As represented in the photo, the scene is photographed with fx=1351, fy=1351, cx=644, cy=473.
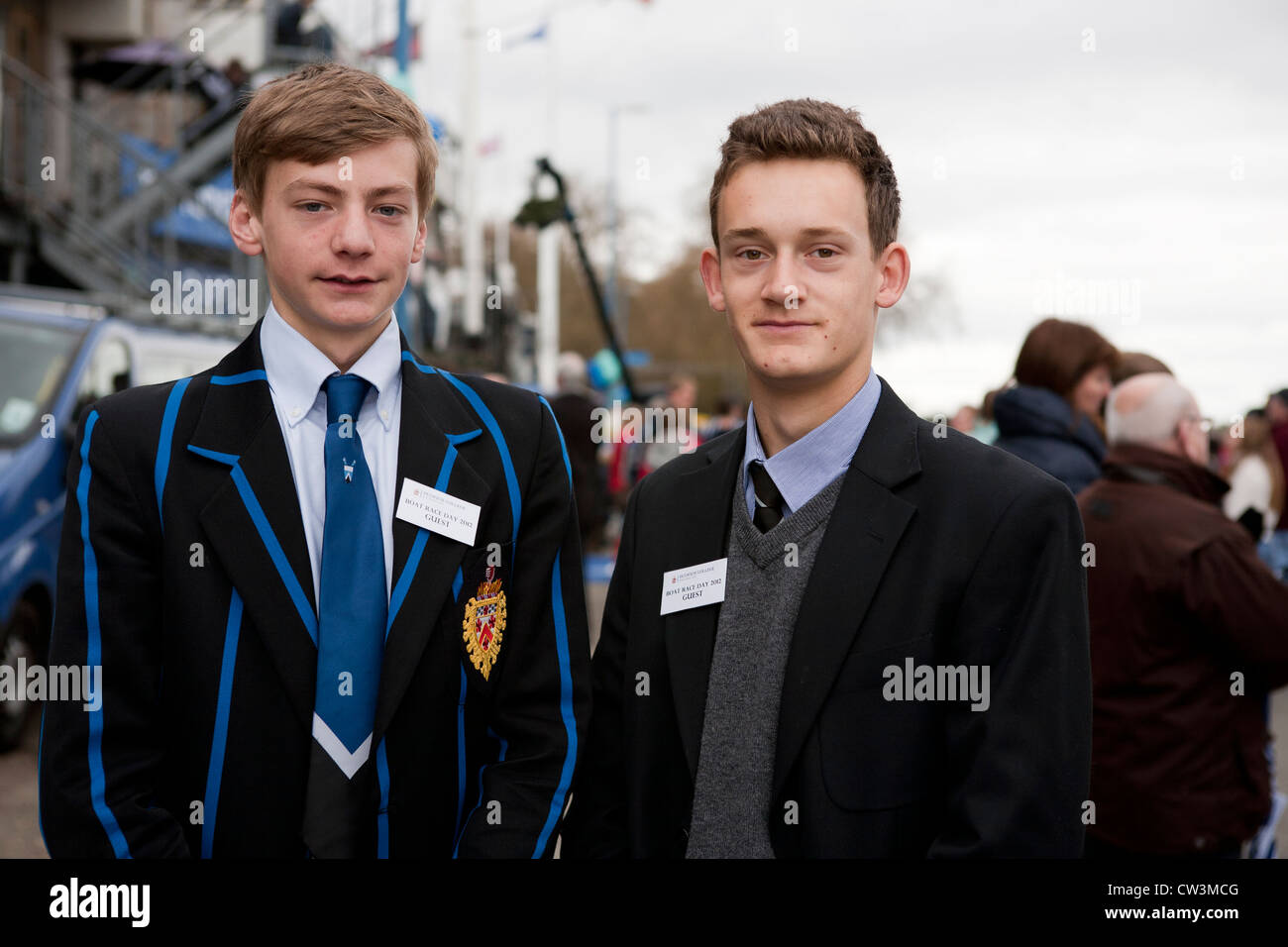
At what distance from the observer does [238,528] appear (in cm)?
225

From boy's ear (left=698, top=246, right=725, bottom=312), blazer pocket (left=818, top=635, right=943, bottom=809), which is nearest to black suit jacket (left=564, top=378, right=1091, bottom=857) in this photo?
blazer pocket (left=818, top=635, right=943, bottom=809)

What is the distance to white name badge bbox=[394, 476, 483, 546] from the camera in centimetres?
234

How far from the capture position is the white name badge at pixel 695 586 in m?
2.30

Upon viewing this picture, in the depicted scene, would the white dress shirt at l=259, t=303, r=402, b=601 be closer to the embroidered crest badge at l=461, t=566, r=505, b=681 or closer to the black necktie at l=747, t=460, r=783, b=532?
the embroidered crest badge at l=461, t=566, r=505, b=681

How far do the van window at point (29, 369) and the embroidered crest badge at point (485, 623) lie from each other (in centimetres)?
561

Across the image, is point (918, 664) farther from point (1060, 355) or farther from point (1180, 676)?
point (1060, 355)

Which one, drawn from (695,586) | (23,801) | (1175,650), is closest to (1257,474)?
(1175,650)

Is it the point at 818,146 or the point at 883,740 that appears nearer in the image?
the point at 883,740

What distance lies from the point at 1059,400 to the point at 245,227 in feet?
10.7

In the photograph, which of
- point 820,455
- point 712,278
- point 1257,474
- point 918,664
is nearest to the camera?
point 918,664

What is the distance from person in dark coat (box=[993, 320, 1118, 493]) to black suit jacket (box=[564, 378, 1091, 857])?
268 centimetres

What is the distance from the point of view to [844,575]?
86.0 inches
